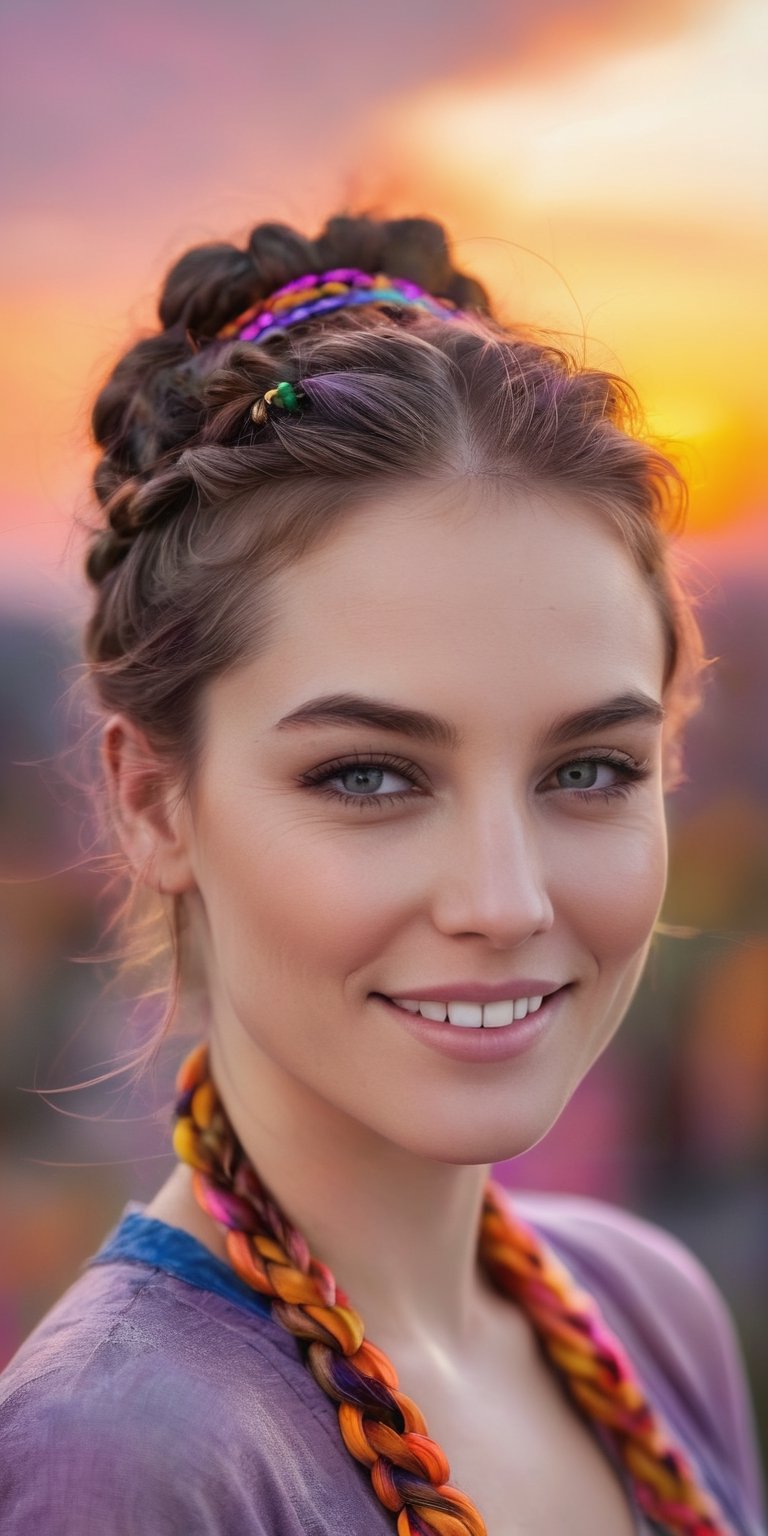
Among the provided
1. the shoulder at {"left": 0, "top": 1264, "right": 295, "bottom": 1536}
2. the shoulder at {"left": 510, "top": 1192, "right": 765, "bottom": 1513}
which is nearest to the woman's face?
the shoulder at {"left": 0, "top": 1264, "right": 295, "bottom": 1536}

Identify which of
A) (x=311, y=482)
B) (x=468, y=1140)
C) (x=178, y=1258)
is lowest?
(x=178, y=1258)

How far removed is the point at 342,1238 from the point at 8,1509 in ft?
1.27

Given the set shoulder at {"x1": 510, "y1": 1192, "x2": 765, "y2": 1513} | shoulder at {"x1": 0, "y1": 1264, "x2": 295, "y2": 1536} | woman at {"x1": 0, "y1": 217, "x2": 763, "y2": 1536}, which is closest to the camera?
shoulder at {"x1": 0, "y1": 1264, "x2": 295, "y2": 1536}

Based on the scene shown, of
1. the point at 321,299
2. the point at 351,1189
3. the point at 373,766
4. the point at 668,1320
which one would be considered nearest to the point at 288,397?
the point at 321,299

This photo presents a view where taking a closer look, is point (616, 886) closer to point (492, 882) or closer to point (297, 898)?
point (492, 882)

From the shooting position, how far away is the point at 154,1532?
35.7 inches

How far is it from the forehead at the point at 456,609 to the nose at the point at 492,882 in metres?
0.09

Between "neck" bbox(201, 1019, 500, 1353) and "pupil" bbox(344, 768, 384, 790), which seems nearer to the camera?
"pupil" bbox(344, 768, 384, 790)

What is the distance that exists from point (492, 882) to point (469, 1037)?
0.14 m

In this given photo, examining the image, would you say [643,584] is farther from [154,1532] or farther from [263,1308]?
[154,1532]

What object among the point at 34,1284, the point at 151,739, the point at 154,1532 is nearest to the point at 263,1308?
the point at 154,1532

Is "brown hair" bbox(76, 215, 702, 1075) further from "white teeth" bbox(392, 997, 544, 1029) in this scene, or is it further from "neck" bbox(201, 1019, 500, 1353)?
"white teeth" bbox(392, 997, 544, 1029)

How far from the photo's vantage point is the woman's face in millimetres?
1027

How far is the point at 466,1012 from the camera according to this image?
3.45 ft
